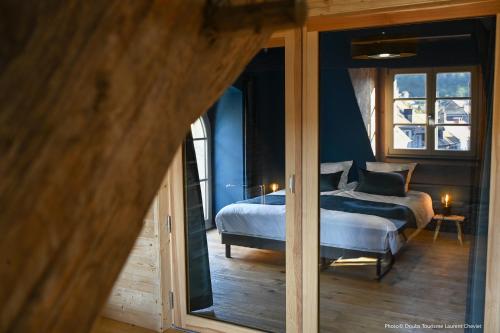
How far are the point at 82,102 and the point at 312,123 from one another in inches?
102

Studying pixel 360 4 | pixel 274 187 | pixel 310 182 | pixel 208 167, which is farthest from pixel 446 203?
pixel 208 167

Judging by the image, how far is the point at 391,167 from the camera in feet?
9.70

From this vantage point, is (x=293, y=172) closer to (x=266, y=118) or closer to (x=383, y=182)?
(x=266, y=118)

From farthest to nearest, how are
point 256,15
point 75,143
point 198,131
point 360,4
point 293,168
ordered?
1. point 198,131
2. point 293,168
3. point 360,4
4. point 256,15
5. point 75,143

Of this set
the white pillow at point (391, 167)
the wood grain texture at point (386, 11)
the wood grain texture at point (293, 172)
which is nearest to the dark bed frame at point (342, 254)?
the wood grain texture at point (293, 172)

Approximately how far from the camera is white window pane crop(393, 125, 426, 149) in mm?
2844

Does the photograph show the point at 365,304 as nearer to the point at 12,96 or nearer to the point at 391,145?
the point at 391,145

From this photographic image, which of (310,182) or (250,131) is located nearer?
(310,182)

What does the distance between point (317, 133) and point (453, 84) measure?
30.6 inches

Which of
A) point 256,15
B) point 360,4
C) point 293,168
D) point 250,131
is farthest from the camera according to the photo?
point 250,131

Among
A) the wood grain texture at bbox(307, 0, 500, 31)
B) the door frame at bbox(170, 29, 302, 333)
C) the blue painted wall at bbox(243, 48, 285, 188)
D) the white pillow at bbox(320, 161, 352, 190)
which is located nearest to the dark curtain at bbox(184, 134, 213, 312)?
the door frame at bbox(170, 29, 302, 333)

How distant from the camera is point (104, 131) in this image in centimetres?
57

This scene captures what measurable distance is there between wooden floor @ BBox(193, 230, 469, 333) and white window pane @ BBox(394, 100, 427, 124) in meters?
0.63

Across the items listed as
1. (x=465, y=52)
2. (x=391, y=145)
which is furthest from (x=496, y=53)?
(x=391, y=145)
